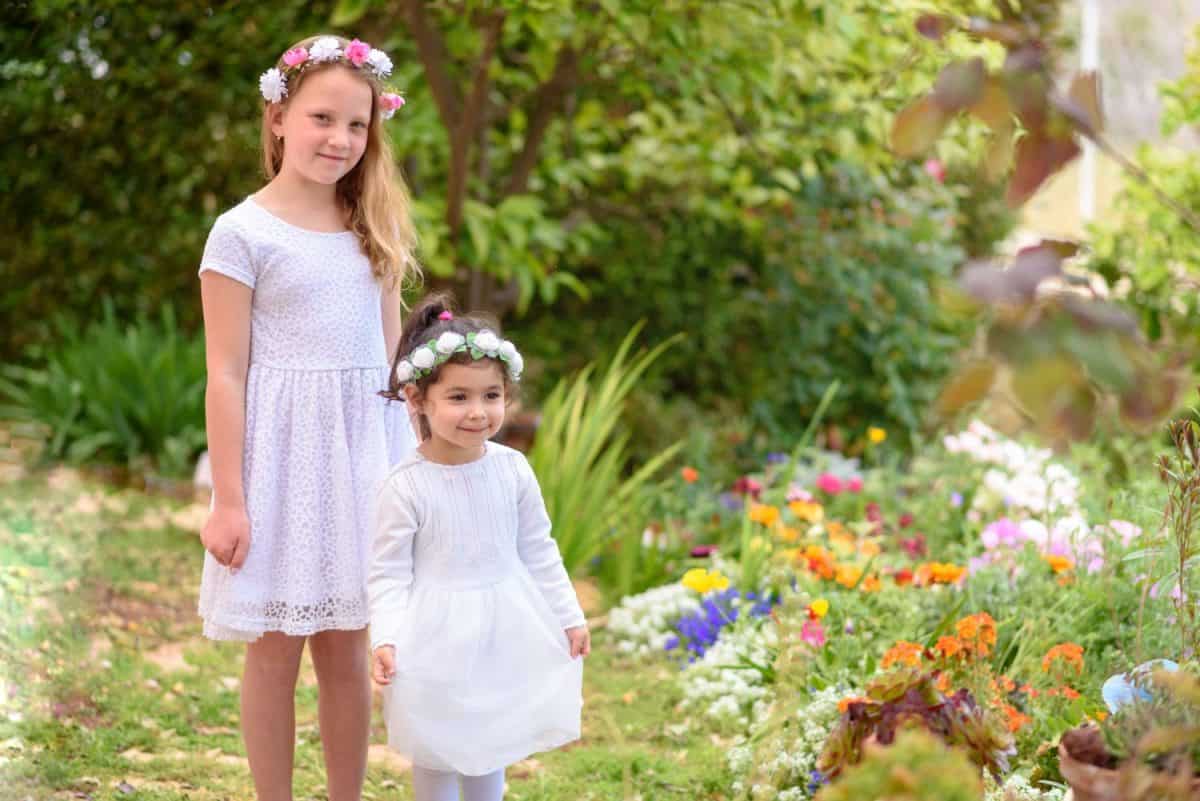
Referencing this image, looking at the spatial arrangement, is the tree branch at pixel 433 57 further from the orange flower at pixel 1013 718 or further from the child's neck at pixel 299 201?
the orange flower at pixel 1013 718

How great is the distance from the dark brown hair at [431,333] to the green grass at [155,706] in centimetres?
71

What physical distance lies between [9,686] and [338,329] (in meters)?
1.49

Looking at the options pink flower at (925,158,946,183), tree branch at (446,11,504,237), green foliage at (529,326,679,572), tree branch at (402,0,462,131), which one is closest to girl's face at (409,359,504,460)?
green foliage at (529,326,679,572)

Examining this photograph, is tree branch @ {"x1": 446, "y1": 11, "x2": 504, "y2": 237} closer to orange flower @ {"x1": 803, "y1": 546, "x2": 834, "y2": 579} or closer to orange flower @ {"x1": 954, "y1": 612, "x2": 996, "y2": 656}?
orange flower @ {"x1": 803, "y1": 546, "x2": 834, "y2": 579}

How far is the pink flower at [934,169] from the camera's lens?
18.5 ft

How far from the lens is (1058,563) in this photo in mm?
3139

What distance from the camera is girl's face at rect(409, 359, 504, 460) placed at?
2.19 meters

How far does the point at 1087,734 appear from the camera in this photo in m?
1.84

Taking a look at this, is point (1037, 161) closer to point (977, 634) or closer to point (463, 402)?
point (463, 402)

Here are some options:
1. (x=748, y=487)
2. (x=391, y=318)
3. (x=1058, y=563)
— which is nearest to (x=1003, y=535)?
(x=1058, y=563)

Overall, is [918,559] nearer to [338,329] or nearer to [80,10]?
[338,329]

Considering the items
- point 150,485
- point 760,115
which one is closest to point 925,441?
point 760,115

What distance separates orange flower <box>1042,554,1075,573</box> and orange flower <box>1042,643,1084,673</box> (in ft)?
1.16

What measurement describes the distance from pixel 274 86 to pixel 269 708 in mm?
1104
